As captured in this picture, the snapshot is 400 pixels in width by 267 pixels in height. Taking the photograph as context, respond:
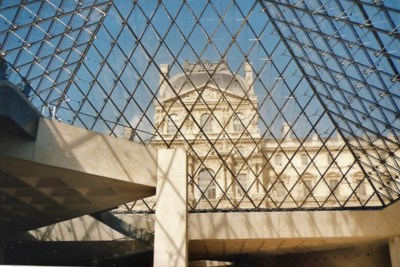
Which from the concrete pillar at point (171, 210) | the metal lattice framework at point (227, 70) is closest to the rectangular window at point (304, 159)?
the metal lattice framework at point (227, 70)

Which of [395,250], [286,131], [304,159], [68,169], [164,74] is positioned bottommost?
[395,250]

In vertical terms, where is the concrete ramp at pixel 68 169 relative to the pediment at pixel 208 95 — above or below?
below

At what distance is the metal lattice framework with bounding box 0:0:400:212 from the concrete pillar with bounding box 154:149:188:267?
7.72 ft

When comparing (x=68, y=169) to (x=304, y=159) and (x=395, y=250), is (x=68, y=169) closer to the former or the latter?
(x=395, y=250)

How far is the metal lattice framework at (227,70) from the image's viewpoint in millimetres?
21859

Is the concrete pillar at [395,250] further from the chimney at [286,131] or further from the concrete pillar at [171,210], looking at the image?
the concrete pillar at [171,210]

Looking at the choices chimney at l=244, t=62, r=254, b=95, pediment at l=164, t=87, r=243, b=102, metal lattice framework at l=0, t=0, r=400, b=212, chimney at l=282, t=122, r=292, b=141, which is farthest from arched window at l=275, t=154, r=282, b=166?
chimney at l=244, t=62, r=254, b=95

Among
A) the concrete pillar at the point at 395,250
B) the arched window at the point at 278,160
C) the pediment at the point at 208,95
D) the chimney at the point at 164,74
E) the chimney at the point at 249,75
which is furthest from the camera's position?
the arched window at the point at 278,160

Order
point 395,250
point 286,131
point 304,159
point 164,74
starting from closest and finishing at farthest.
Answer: point 395,250 → point 164,74 → point 286,131 → point 304,159

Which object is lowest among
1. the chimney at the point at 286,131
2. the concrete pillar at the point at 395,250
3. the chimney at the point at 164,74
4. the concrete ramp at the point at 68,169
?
the concrete pillar at the point at 395,250

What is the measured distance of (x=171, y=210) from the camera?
17.9 meters

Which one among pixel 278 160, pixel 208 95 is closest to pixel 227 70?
pixel 208 95

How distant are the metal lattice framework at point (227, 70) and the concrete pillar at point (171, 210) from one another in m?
2.35

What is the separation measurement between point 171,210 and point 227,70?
16.3 metres
